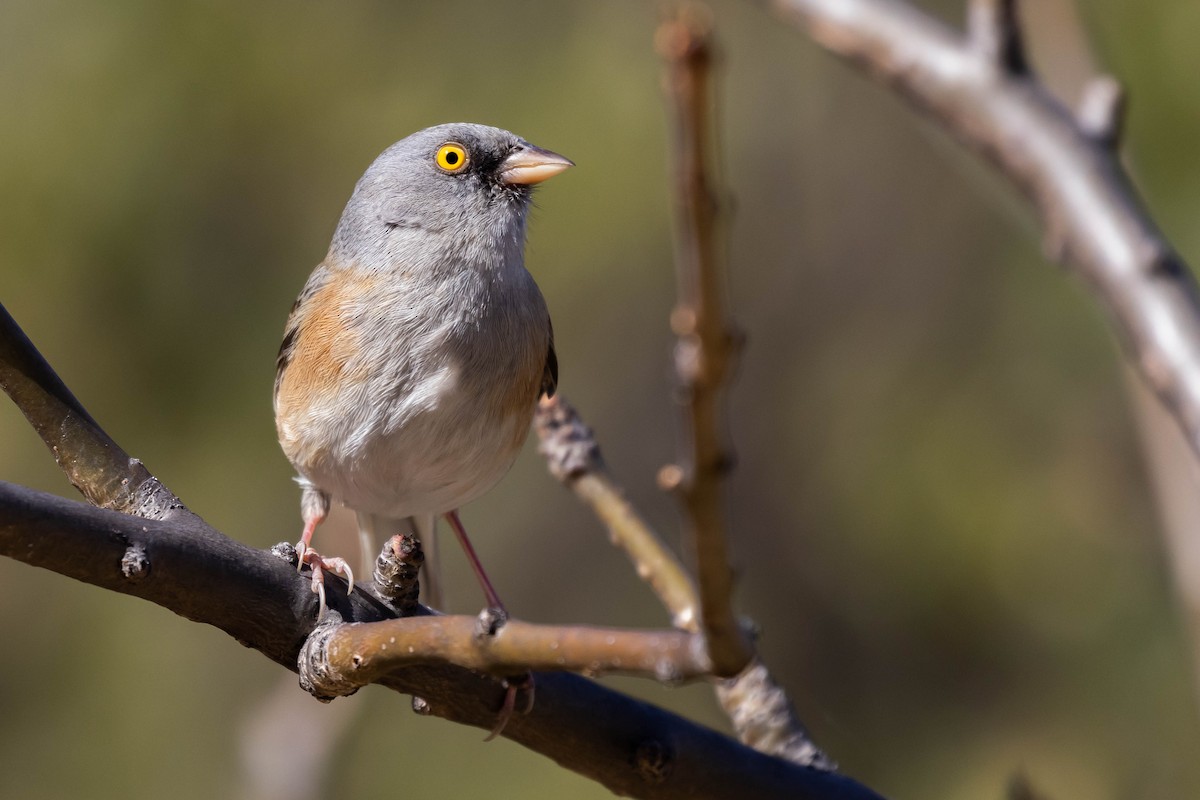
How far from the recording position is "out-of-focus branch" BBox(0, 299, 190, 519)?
2.07 meters

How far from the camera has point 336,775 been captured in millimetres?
4891

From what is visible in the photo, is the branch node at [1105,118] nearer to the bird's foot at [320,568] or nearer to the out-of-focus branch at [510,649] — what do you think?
the out-of-focus branch at [510,649]

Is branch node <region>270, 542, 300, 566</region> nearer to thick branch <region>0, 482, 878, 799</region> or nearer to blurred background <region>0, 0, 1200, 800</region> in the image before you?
thick branch <region>0, 482, 878, 799</region>

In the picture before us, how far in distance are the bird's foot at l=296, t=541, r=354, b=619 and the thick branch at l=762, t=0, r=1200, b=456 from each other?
1.21 meters

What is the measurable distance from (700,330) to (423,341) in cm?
224

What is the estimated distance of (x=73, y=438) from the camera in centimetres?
212

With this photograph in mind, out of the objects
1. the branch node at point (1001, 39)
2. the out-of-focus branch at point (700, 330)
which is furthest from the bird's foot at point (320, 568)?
the branch node at point (1001, 39)

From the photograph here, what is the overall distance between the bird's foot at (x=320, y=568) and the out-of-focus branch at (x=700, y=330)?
1.09 m

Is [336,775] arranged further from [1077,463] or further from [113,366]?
[1077,463]

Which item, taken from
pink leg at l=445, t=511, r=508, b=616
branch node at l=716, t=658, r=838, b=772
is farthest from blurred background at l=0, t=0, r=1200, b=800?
branch node at l=716, t=658, r=838, b=772

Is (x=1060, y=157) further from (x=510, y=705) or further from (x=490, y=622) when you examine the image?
(x=510, y=705)

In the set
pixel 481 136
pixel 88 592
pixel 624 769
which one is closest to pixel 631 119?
pixel 481 136

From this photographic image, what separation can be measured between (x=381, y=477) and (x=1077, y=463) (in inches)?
123

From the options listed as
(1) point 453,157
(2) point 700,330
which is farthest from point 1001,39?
(1) point 453,157
